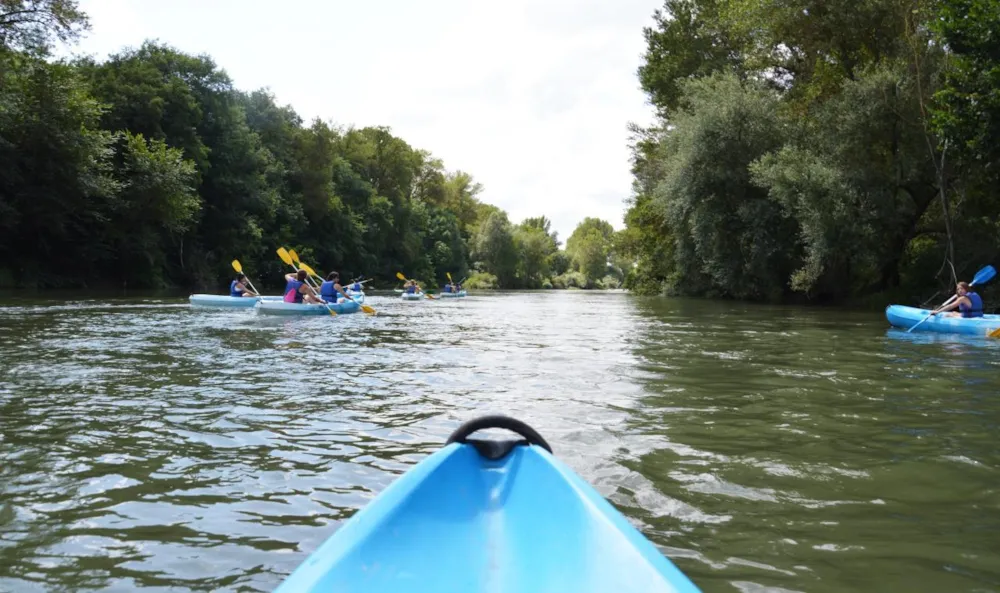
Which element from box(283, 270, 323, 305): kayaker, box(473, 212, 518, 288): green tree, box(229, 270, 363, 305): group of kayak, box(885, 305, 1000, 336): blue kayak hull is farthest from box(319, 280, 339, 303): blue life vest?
box(473, 212, 518, 288): green tree

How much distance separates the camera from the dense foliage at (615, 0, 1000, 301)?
1465cm

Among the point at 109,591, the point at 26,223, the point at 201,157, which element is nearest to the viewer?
the point at 109,591

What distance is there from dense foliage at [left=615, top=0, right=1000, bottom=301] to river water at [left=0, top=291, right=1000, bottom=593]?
8.36 m

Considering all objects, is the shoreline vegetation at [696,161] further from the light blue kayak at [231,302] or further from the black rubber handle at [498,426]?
the black rubber handle at [498,426]

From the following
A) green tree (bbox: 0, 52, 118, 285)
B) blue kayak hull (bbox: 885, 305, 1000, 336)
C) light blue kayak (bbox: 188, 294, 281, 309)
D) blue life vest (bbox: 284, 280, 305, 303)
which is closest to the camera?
blue kayak hull (bbox: 885, 305, 1000, 336)

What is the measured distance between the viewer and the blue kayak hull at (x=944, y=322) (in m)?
11.1

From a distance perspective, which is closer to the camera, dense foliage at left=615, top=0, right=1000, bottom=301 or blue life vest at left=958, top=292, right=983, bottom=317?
blue life vest at left=958, top=292, right=983, bottom=317

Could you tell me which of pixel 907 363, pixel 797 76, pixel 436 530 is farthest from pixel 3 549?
pixel 797 76

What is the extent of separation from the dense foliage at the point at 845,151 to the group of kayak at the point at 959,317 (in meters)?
3.91

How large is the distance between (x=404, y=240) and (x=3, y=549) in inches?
2277

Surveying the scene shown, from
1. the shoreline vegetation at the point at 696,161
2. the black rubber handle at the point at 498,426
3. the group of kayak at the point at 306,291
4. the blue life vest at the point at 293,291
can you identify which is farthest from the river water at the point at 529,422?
the shoreline vegetation at the point at 696,161

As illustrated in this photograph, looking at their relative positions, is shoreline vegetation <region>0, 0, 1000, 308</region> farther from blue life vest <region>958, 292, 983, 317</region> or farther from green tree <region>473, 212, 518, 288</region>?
green tree <region>473, 212, 518, 288</region>

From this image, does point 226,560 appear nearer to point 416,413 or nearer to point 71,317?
point 416,413

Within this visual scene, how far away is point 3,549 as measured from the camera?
272 centimetres
